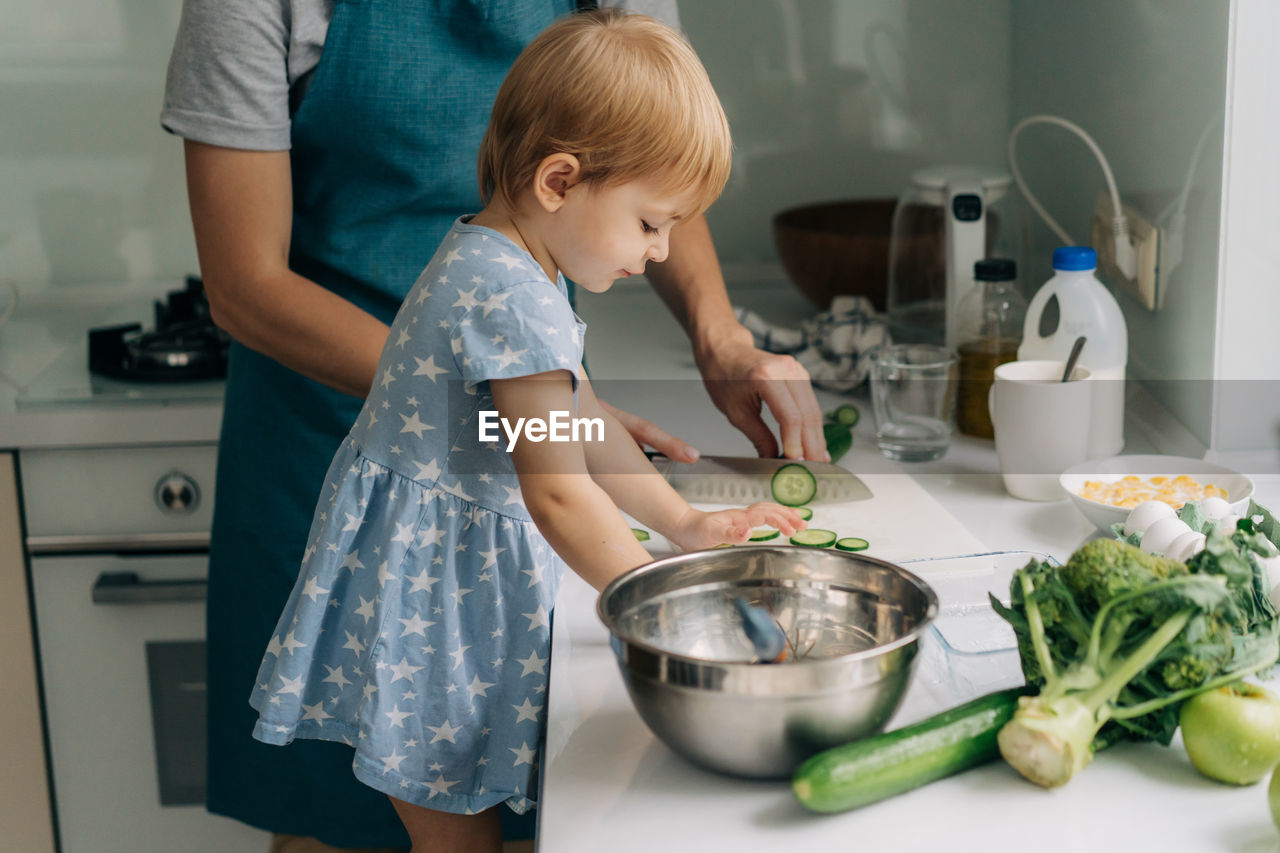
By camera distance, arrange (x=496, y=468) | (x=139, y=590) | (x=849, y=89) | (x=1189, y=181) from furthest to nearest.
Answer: (x=849, y=89)
(x=139, y=590)
(x=1189, y=181)
(x=496, y=468)

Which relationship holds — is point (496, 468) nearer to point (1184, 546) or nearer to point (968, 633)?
point (968, 633)

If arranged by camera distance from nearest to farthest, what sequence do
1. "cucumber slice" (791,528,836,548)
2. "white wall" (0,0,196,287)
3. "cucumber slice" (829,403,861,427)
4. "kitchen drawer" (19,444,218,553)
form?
"cucumber slice" (791,528,836,548) → "cucumber slice" (829,403,861,427) → "kitchen drawer" (19,444,218,553) → "white wall" (0,0,196,287)

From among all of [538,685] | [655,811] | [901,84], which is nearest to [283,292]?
[538,685]

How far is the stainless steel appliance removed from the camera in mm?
1589

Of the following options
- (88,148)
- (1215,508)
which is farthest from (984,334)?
(88,148)

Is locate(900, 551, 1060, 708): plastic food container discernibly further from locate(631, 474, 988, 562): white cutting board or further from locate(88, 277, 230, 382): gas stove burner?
locate(88, 277, 230, 382): gas stove burner

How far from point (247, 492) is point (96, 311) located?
3.06ft

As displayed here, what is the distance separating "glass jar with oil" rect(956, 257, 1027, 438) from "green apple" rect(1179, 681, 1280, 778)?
72cm

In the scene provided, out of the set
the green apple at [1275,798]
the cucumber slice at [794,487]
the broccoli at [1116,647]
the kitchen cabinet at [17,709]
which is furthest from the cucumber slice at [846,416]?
the kitchen cabinet at [17,709]

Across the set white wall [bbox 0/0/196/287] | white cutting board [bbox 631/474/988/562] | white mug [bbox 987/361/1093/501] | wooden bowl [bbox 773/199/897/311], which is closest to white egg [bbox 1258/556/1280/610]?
white cutting board [bbox 631/474/988/562]

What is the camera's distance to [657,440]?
1170 millimetres

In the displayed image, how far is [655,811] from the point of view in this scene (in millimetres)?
669

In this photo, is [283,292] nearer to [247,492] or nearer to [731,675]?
[247,492]

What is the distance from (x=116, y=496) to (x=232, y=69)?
74 cm
